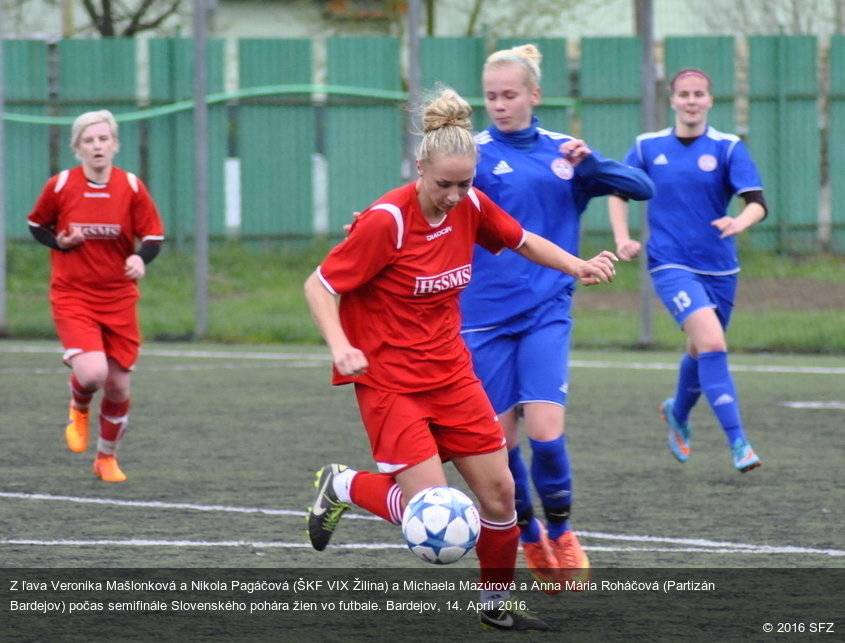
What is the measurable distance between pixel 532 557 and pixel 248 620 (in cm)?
123

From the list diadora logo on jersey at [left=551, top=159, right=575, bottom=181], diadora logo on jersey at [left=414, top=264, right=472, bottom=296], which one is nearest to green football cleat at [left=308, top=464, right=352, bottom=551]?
diadora logo on jersey at [left=414, top=264, right=472, bottom=296]

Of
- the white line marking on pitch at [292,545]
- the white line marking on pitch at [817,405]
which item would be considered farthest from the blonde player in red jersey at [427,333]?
the white line marking on pitch at [817,405]

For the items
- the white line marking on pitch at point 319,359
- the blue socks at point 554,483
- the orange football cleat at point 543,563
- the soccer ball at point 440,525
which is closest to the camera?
the soccer ball at point 440,525

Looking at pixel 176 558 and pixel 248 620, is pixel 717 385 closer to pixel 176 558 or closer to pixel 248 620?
pixel 176 558

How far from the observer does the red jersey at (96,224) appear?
318 inches

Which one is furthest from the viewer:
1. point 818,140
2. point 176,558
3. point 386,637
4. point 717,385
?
point 818,140

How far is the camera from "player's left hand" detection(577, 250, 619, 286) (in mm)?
5184

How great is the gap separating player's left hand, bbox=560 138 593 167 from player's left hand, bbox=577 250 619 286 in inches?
27.4

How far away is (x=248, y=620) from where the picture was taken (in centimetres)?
493

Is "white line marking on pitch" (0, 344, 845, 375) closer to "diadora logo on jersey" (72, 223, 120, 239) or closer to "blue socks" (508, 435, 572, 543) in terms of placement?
"diadora logo on jersey" (72, 223, 120, 239)

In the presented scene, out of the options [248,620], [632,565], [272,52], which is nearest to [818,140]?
[272,52]

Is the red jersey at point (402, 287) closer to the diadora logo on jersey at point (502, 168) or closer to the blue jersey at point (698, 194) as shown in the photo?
the diadora logo on jersey at point (502, 168)

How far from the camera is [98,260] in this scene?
813 cm

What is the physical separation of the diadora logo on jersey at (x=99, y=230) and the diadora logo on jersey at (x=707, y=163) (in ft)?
9.89
